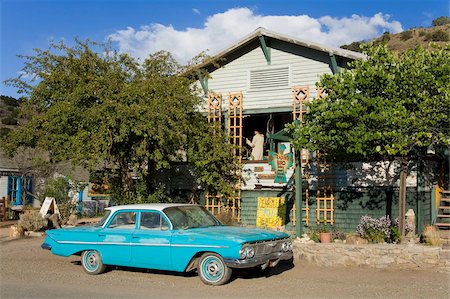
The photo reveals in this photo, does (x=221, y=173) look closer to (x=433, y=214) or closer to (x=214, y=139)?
(x=214, y=139)

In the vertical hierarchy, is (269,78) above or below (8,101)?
below

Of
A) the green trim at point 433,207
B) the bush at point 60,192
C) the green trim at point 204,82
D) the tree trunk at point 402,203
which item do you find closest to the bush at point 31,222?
the bush at point 60,192

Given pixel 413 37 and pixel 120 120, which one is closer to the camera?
pixel 120 120

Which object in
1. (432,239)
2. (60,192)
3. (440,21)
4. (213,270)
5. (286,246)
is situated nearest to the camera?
(213,270)

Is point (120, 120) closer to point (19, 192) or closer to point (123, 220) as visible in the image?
point (123, 220)

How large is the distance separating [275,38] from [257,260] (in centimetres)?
954

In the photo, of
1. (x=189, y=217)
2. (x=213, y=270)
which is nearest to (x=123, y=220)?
(x=189, y=217)

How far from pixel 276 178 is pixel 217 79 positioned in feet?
13.9

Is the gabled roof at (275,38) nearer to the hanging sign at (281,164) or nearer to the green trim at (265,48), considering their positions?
the green trim at (265,48)

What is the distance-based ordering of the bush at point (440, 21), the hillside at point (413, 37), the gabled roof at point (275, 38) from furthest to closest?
the bush at point (440, 21) → the hillside at point (413, 37) → the gabled roof at point (275, 38)

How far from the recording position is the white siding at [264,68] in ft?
51.3

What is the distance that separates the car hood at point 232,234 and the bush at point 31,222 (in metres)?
8.91

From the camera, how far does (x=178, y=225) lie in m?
8.97

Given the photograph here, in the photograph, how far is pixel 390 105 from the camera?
34.0ft
